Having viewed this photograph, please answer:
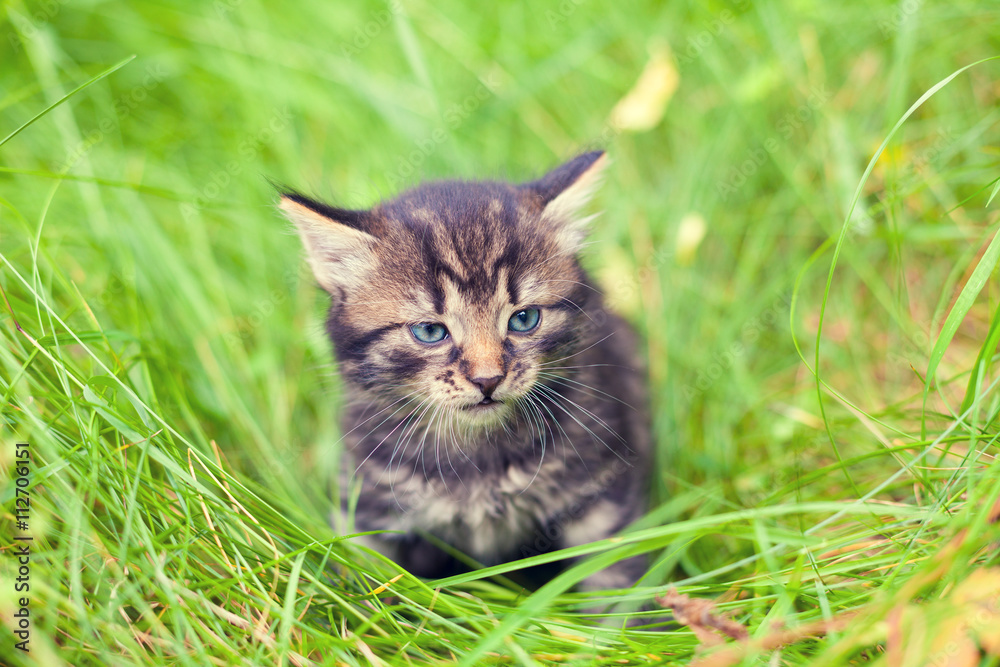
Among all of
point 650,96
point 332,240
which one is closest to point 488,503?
point 332,240

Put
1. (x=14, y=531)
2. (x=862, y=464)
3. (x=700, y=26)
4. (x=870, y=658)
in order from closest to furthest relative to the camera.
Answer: (x=870, y=658), (x=14, y=531), (x=862, y=464), (x=700, y=26)

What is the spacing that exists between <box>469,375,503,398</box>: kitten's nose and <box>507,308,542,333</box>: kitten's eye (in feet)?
0.76

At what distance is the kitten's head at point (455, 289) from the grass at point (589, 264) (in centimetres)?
40

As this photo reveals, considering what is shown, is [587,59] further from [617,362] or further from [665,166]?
[617,362]

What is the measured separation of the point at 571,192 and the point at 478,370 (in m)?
0.73

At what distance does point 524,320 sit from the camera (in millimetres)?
2154

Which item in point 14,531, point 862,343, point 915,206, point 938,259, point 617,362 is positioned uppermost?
point 915,206

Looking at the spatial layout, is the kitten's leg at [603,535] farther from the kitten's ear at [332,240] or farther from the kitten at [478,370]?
the kitten's ear at [332,240]

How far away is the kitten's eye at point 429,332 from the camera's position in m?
2.10

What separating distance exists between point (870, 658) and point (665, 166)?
9.41ft

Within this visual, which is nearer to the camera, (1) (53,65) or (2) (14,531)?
(2) (14,531)

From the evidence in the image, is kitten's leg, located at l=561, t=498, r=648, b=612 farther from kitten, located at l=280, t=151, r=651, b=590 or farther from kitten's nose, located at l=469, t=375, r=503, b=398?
kitten's nose, located at l=469, t=375, r=503, b=398

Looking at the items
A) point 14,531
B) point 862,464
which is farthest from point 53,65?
point 862,464

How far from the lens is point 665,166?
389cm
